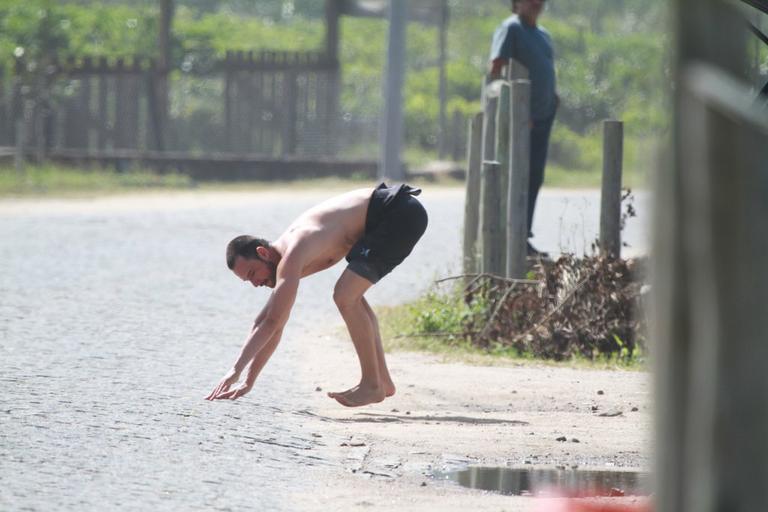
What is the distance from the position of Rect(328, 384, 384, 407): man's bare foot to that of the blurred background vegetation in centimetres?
1335

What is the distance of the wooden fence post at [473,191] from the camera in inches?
386

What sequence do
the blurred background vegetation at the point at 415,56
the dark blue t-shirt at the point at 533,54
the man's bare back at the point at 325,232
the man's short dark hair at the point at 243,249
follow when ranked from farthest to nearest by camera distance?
the blurred background vegetation at the point at 415,56
the dark blue t-shirt at the point at 533,54
the man's bare back at the point at 325,232
the man's short dark hair at the point at 243,249

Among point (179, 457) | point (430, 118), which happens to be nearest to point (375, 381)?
point (179, 457)

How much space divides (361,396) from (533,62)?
407 cm

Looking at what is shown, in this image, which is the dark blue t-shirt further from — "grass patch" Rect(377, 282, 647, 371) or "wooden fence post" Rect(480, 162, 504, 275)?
"grass patch" Rect(377, 282, 647, 371)

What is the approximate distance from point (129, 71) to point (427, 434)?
16.8 metres

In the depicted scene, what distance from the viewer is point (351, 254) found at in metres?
6.77

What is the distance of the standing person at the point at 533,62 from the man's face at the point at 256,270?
11.7 ft

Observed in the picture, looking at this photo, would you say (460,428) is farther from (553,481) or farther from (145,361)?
(145,361)

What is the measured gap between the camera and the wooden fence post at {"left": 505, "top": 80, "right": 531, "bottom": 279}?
8.92 metres

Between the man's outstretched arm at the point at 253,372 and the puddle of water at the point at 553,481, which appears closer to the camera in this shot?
the puddle of water at the point at 553,481

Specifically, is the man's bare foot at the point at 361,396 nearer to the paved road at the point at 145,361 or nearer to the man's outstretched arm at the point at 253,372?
the paved road at the point at 145,361

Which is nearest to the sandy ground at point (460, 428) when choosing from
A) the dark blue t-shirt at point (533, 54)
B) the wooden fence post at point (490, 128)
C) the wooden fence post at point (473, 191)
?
the wooden fence post at point (473, 191)

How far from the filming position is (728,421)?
7.95 ft
